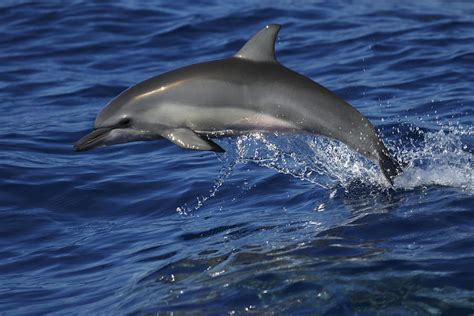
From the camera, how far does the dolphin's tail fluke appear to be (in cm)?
828

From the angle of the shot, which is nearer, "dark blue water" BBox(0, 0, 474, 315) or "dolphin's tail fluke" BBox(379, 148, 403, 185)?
"dark blue water" BBox(0, 0, 474, 315)

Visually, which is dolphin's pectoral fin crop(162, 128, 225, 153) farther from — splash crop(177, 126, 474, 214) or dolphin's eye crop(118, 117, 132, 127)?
splash crop(177, 126, 474, 214)

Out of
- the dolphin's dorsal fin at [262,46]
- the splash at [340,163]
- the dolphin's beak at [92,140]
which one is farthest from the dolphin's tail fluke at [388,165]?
→ the dolphin's beak at [92,140]

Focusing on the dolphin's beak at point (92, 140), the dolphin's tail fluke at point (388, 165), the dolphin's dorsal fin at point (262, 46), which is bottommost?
the dolphin's tail fluke at point (388, 165)

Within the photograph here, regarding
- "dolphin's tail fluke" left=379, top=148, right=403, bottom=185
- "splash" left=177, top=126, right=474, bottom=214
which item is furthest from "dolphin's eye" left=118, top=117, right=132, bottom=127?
"dolphin's tail fluke" left=379, top=148, right=403, bottom=185

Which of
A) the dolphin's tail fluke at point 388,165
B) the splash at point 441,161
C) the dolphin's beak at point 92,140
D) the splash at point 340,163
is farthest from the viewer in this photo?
the splash at point 340,163

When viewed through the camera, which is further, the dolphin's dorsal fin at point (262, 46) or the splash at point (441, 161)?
the splash at point (441, 161)

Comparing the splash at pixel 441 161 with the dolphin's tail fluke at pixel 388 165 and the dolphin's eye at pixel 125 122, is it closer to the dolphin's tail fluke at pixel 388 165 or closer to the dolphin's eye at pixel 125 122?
the dolphin's tail fluke at pixel 388 165

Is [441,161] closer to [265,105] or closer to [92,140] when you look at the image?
[265,105]

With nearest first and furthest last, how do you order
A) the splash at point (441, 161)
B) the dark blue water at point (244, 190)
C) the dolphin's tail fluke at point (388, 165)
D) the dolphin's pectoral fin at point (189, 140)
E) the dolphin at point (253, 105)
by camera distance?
1. the dark blue water at point (244, 190)
2. the dolphin's pectoral fin at point (189, 140)
3. the dolphin at point (253, 105)
4. the dolphin's tail fluke at point (388, 165)
5. the splash at point (441, 161)

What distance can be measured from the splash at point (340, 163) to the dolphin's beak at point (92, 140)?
1156mm

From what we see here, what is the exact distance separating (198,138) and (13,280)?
1.89m

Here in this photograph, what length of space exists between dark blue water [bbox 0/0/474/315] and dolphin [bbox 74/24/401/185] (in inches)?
30.9

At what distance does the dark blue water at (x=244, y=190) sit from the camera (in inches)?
286
